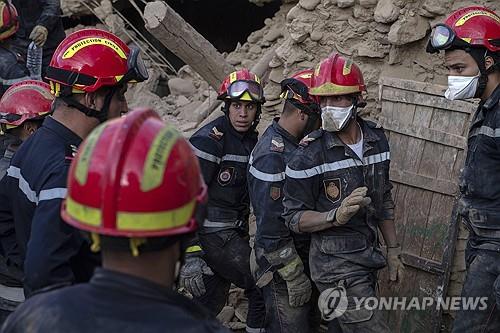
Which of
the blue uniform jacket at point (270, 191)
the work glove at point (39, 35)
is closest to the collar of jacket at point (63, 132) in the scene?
the blue uniform jacket at point (270, 191)

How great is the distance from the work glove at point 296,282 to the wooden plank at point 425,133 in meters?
1.53

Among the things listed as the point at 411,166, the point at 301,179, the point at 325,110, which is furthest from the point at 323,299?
the point at 411,166

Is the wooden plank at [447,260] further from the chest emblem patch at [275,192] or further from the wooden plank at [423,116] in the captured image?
the chest emblem patch at [275,192]

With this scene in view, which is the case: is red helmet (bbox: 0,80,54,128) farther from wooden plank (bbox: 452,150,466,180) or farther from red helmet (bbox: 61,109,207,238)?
red helmet (bbox: 61,109,207,238)

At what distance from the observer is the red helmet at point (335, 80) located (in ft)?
16.5

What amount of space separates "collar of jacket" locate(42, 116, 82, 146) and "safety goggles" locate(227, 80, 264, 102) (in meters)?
2.40

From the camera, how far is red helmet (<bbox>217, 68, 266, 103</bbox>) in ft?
19.8

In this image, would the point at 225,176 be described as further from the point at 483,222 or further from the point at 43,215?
the point at 43,215

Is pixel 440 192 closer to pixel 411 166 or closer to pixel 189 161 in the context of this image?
pixel 411 166

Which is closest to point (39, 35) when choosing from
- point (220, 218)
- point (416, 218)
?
point (220, 218)

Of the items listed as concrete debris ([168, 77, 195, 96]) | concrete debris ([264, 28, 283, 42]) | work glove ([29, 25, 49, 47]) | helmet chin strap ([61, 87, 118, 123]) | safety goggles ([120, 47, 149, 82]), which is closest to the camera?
helmet chin strap ([61, 87, 118, 123])

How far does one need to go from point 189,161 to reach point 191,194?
0.10 m

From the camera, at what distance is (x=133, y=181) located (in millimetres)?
2193

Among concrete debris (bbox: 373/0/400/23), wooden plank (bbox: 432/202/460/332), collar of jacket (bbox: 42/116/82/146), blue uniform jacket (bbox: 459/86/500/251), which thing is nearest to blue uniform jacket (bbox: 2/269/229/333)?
collar of jacket (bbox: 42/116/82/146)
